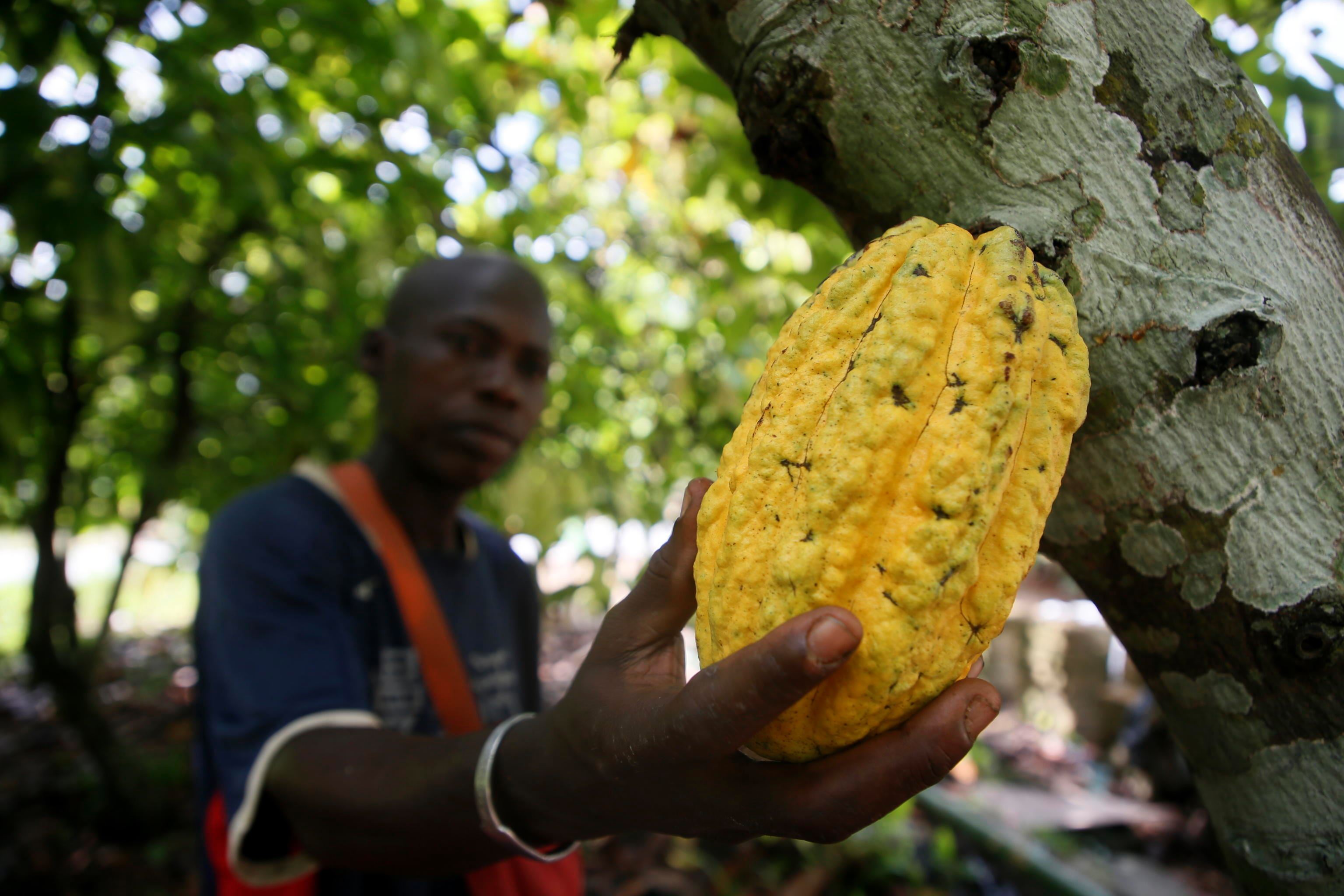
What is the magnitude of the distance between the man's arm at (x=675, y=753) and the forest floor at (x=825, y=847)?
8.04 ft

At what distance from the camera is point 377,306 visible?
3.06m

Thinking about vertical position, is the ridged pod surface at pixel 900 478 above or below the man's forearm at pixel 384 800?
above

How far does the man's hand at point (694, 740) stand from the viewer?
0.60 meters

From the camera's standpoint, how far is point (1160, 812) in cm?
420

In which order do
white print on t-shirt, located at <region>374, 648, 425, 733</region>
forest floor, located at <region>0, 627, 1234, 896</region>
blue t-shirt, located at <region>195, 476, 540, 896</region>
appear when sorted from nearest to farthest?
blue t-shirt, located at <region>195, 476, 540, 896</region>, white print on t-shirt, located at <region>374, 648, 425, 733</region>, forest floor, located at <region>0, 627, 1234, 896</region>

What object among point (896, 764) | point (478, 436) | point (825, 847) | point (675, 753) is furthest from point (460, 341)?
point (825, 847)

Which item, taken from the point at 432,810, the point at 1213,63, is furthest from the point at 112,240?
the point at 1213,63

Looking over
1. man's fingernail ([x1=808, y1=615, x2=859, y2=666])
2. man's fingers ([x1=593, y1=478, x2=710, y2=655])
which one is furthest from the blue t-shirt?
man's fingernail ([x1=808, y1=615, x2=859, y2=666])

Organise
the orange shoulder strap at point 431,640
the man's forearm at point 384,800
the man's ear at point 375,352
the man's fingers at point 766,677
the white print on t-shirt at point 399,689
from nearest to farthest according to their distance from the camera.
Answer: the man's fingers at point 766,677, the man's forearm at point 384,800, the orange shoulder strap at point 431,640, the white print on t-shirt at point 399,689, the man's ear at point 375,352

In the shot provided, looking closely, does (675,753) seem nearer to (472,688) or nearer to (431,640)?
(431,640)

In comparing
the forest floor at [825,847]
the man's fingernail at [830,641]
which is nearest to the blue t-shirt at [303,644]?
the man's fingernail at [830,641]

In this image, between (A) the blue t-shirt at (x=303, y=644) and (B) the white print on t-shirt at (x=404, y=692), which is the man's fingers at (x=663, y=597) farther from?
(B) the white print on t-shirt at (x=404, y=692)

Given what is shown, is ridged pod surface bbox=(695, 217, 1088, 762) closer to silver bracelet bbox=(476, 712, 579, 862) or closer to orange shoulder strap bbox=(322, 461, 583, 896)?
silver bracelet bbox=(476, 712, 579, 862)

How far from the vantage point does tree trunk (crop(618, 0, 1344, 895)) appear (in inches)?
28.4
